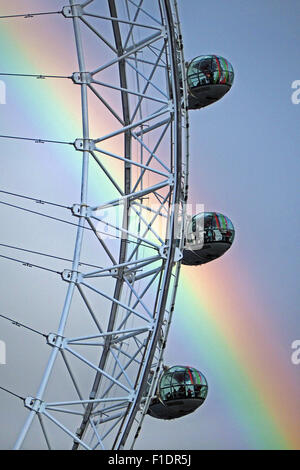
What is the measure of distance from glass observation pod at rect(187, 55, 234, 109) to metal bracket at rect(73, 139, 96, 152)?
3.28 metres

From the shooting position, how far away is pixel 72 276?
23359mm

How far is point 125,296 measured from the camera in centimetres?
2722

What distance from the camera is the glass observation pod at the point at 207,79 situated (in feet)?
82.7

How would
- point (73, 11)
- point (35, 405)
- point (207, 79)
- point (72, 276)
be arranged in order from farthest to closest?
point (207, 79) → point (73, 11) → point (72, 276) → point (35, 405)

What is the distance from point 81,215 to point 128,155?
11.6 feet

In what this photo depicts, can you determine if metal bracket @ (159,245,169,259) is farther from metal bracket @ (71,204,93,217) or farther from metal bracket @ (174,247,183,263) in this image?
metal bracket @ (71,204,93,217)

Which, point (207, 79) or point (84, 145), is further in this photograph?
point (207, 79)

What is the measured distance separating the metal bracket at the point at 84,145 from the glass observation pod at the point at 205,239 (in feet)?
11.4

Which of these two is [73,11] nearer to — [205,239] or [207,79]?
[207,79]

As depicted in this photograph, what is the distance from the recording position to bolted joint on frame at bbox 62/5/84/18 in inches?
964

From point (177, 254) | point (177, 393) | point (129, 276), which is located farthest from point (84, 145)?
point (177, 393)

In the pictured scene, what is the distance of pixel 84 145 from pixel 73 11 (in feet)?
12.0

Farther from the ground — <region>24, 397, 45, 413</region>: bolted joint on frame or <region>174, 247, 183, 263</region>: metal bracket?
<region>174, 247, 183, 263</region>: metal bracket

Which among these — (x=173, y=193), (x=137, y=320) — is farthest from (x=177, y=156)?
(x=137, y=320)
